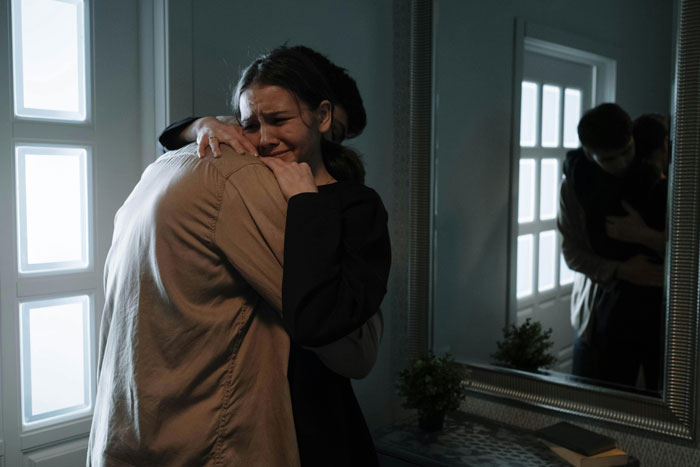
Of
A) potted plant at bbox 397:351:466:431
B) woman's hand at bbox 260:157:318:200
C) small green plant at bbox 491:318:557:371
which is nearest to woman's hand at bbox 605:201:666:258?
small green plant at bbox 491:318:557:371

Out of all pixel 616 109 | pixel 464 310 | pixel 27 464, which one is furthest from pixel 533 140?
pixel 27 464

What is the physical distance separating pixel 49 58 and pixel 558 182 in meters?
1.26

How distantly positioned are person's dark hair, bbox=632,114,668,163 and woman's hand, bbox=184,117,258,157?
958 mm

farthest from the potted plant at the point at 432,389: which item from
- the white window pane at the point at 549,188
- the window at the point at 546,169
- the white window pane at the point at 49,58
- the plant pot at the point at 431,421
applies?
the white window pane at the point at 49,58

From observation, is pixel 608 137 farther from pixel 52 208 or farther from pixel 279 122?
pixel 52 208

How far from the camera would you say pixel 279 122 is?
1.04 m

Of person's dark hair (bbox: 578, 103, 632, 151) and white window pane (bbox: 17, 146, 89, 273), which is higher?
person's dark hair (bbox: 578, 103, 632, 151)

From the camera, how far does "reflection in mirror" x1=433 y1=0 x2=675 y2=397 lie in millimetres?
1473

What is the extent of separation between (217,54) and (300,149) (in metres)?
0.58

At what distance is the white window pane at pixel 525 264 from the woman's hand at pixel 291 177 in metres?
0.91

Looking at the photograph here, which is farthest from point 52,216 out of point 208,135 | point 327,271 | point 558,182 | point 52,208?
point 558,182

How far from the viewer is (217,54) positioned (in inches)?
59.2

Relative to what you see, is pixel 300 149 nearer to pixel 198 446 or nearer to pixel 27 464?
pixel 198 446

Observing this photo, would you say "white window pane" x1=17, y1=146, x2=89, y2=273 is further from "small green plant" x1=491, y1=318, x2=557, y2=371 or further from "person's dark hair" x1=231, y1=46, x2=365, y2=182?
"small green plant" x1=491, y1=318, x2=557, y2=371
